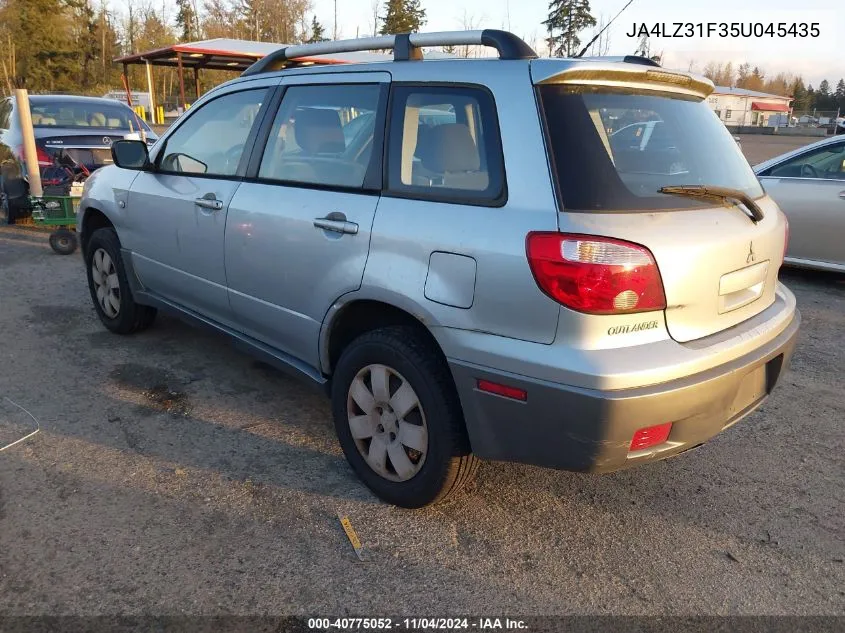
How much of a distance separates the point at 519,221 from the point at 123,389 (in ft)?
9.52

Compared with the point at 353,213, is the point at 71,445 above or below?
below

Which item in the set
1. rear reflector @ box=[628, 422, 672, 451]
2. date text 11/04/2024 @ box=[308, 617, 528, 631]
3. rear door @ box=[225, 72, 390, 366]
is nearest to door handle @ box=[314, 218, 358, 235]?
rear door @ box=[225, 72, 390, 366]

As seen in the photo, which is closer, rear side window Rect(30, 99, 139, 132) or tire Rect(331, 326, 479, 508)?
tire Rect(331, 326, 479, 508)

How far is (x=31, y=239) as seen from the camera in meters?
8.34

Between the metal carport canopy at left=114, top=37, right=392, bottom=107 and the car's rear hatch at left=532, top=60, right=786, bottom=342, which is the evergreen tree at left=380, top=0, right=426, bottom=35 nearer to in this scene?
the metal carport canopy at left=114, top=37, right=392, bottom=107

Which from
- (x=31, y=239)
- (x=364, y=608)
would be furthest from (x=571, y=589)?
(x=31, y=239)

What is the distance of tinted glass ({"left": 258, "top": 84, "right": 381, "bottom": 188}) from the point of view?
2.89 metres

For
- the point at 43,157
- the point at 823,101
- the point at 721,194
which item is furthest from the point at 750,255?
the point at 823,101

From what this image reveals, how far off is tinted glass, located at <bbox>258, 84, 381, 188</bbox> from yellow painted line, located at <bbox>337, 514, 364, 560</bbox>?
1.45 metres

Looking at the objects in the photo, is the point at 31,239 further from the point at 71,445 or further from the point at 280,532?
the point at 280,532

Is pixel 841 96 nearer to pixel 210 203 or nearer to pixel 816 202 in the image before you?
pixel 816 202

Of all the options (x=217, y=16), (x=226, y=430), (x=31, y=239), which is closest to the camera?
(x=226, y=430)

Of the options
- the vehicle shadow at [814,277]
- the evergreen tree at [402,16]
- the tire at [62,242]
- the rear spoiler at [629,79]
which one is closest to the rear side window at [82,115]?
the tire at [62,242]

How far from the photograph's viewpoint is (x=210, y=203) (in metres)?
3.54
